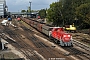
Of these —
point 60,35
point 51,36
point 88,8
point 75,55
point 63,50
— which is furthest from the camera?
point 88,8

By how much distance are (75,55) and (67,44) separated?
603cm

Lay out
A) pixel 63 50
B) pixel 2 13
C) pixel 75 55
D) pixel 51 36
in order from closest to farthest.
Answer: pixel 75 55, pixel 63 50, pixel 51 36, pixel 2 13

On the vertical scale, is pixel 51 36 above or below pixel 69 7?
below

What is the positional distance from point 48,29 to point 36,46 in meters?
6.73

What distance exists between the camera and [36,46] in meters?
34.7

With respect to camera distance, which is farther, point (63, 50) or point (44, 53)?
point (63, 50)

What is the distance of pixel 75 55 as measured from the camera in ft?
92.1

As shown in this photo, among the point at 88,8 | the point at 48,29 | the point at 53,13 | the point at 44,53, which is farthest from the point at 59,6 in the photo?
the point at 44,53

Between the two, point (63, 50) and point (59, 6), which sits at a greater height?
point (59, 6)

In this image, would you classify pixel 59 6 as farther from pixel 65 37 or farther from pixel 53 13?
pixel 65 37

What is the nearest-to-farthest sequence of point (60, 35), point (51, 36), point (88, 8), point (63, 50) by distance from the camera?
point (63, 50) < point (60, 35) < point (51, 36) < point (88, 8)

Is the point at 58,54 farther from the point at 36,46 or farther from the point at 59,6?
the point at 59,6

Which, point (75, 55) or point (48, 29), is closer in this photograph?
point (75, 55)

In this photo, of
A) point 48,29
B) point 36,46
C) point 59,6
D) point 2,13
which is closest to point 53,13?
point 59,6
